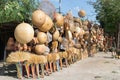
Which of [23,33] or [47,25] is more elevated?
[47,25]

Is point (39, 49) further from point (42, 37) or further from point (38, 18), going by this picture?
point (38, 18)

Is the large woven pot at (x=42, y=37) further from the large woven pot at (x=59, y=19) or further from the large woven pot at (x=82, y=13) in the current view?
the large woven pot at (x=82, y=13)

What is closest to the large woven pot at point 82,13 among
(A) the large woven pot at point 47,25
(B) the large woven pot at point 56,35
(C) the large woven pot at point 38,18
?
(B) the large woven pot at point 56,35

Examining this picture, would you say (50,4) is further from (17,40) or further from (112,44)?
(112,44)

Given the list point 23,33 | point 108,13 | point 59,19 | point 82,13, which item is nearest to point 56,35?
point 59,19

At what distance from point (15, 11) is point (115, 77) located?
5462 mm

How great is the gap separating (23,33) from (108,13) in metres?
26.2

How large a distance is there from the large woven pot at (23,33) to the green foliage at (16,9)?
189cm

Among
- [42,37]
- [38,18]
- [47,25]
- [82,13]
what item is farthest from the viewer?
[82,13]

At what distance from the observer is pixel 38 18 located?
55.3 ft

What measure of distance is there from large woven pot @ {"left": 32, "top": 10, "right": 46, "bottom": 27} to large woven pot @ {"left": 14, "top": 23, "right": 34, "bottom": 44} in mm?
851

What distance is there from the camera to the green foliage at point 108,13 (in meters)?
39.2

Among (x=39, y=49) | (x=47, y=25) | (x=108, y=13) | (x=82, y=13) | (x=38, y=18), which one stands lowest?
(x=39, y=49)

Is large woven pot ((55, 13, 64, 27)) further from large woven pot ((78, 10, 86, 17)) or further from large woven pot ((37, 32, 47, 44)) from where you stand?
large woven pot ((78, 10, 86, 17))
